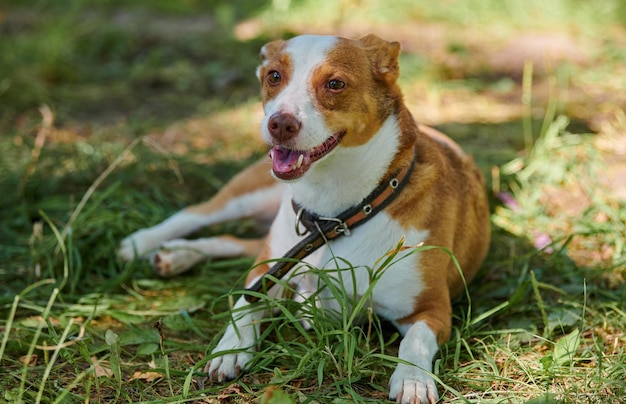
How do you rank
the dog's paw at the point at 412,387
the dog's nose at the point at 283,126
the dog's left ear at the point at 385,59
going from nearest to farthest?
the dog's paw at the point at 412,387, the dog's nose at the point at 283,126, the dog's left ear at the point at 385,59

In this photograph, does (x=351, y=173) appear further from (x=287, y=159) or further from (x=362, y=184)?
(x=287, y=159)

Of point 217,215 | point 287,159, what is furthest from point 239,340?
point 217,215

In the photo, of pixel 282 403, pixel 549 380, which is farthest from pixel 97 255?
pixel 549 380

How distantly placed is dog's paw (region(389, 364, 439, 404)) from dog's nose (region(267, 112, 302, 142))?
3.06ft

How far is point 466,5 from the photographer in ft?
28.7

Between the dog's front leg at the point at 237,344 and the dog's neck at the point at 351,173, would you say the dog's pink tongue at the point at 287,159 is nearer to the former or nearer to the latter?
the dog's neck at the point at 351,173

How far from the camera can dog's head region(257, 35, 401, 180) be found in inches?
107

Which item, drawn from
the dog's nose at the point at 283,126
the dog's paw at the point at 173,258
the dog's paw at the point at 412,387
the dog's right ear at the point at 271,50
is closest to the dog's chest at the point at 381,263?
the dog's paw at the point at 412,387

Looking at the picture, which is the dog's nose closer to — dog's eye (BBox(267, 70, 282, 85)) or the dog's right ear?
dog's eye (BBox(267, 70, 282, 85))

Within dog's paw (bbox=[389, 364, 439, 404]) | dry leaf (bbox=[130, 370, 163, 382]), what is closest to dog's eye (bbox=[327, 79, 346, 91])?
dog's paw (bbox=[389, 364, 439, 404])

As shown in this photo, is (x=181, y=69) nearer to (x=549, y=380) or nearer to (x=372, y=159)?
(x=372, y=159)

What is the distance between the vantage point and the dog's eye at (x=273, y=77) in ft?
9.54

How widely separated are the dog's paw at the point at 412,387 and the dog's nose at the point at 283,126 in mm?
933

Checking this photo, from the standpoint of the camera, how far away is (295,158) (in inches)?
109
